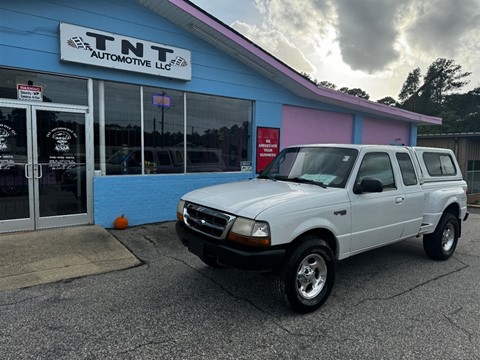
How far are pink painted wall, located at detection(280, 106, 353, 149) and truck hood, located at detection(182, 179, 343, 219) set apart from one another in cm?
596

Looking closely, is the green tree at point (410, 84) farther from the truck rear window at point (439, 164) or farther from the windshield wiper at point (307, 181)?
the windshield wiper at point (307, 181)

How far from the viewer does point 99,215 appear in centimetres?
695

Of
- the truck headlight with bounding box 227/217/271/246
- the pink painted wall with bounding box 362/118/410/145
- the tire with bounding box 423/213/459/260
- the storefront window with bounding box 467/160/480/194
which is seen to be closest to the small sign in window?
the truck headlight with bounding box 227/217/271/246

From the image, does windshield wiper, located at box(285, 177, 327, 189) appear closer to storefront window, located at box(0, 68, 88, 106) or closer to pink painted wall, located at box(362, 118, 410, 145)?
storefront window, located at box(0, 68, 88, 106)

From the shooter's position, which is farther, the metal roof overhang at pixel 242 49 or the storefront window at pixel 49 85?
the metal roof overhang at pixel 242 49

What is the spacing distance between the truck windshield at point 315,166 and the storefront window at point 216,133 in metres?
3.56

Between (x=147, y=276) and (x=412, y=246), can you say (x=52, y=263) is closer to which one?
(x=147, y=276)

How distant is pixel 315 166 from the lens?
4.63 m

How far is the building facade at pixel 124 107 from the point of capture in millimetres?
6184

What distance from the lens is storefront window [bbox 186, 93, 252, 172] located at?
836 cm

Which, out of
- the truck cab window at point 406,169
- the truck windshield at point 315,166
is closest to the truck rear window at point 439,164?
Result: the truck cab window at point 406,169

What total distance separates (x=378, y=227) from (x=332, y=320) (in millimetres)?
1512

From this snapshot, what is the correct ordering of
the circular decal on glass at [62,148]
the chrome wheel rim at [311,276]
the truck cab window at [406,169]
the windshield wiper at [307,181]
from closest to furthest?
the chrome wheel rim at [311,276] < the windshield wiper at [307,181] < the truck cab window at [406,169] < the circular decal on glass at [62,148]

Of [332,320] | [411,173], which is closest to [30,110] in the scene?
[332,320]
